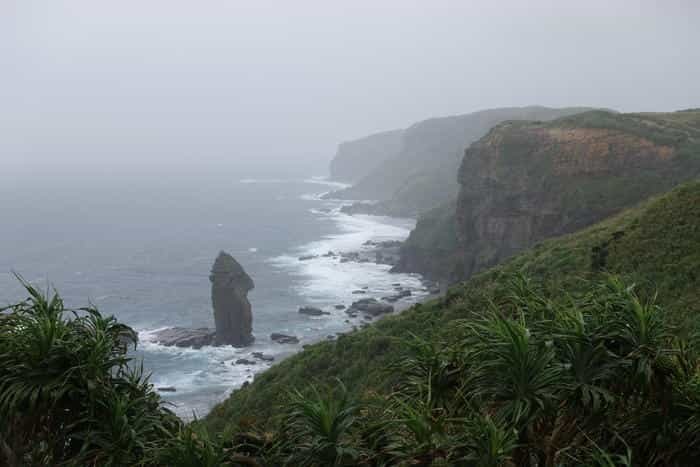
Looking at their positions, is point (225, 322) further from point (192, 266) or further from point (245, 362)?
point (192, 266)

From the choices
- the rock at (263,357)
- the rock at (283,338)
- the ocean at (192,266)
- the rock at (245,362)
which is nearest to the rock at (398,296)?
the ocean at (192,266)

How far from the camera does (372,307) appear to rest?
2660 inches

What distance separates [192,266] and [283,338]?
37.2m

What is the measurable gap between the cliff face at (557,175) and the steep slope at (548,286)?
64.7 feet

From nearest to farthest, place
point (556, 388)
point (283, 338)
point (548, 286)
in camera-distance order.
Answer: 1. point (556, 388)
2. point (548, 286)
3. point (283, 338)

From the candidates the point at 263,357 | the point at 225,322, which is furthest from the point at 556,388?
the point at 225,322

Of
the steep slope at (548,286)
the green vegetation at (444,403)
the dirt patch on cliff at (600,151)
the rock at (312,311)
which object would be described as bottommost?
the rock at (312,311)

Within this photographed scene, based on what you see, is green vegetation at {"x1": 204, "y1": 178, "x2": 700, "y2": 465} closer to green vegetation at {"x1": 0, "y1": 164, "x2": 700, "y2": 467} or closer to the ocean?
green vegetation at {"x1": 0, "y1": 164, "x2": 700, "y2": 467}

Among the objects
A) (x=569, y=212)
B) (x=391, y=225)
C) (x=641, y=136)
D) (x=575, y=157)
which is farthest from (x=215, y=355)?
(x=391, y=225)

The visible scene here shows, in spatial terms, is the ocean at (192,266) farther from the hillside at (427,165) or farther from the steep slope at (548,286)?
the hillside at (427,165)

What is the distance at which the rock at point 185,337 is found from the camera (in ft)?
199

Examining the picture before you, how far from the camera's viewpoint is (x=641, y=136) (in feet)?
196

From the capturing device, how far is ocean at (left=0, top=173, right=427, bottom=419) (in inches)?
2285

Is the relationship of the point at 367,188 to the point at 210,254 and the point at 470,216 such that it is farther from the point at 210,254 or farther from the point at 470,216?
the point at 470,216
